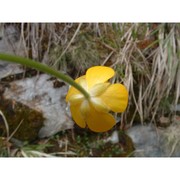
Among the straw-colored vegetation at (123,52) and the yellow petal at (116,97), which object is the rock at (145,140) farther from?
the yellow petal at (116,97)

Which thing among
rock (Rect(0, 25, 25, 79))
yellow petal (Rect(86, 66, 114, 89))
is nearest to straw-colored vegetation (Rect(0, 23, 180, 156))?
rock (Rect(0, 25, 25, 79))

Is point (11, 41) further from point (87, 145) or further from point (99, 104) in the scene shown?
point (99, 104)

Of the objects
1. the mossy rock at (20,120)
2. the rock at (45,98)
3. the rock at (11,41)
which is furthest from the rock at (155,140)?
the rock at (11,41)

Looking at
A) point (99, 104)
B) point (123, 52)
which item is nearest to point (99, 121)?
point (99, 104)

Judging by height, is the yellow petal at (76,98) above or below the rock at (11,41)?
above

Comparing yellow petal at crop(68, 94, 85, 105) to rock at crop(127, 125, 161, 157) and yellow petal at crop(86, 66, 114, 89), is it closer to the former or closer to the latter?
yellow petal at crop(86, 66, 114, 89)

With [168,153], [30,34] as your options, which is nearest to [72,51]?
[30,34]
